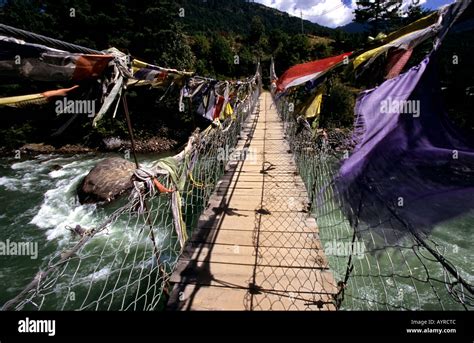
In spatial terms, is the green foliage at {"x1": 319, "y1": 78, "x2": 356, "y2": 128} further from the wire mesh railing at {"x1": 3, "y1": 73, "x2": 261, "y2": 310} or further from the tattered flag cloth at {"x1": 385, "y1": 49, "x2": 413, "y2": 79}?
the tattered flag cloth at {"x1": 385, "y1": 49, "x2": 413, "y2": 79}

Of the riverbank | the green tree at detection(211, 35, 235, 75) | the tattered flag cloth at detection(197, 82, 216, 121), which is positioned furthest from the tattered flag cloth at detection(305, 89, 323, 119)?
the green tree at detection(211, 35, 235, 75)

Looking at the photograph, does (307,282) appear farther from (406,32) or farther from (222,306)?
(406,32)

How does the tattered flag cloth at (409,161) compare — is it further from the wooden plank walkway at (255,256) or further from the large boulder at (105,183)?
the large boulder at (105,183)

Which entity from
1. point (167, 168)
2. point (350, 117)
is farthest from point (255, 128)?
point (350, 117)

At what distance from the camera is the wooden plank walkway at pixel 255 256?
2.02 meters

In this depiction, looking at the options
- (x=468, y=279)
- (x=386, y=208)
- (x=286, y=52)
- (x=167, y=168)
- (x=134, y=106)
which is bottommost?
(x=468, y=279)

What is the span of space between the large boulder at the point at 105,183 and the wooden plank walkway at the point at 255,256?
576 centimetres

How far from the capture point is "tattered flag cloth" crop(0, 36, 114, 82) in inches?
43.0

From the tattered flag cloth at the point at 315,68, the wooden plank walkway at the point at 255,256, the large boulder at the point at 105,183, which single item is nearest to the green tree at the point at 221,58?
the large boulder at the point at 105,183

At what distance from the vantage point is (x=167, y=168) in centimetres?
195

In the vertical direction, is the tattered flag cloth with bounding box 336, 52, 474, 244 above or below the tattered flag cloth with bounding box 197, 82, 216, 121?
below

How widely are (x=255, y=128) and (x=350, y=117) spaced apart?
40.7 feet

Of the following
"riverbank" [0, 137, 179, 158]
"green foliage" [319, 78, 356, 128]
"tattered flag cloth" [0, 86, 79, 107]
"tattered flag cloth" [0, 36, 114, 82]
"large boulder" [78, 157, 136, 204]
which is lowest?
"large boulder" [78, 157, 136, 204]

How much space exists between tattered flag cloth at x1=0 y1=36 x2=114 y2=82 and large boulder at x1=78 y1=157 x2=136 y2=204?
7207 mm
